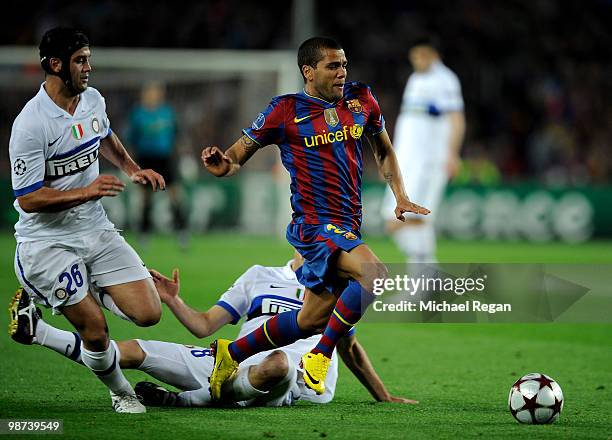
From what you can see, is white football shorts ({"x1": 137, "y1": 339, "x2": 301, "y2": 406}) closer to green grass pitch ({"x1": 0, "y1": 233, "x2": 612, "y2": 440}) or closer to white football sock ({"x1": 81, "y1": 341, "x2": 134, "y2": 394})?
green grass pitch ({"x1": 0, "y1": 233, "x2": 612, "y2": 440})

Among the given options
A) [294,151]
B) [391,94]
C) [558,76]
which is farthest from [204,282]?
[558,76]

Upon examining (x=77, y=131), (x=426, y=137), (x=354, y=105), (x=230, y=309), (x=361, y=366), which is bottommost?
(x=361, y=366)

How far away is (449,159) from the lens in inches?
452

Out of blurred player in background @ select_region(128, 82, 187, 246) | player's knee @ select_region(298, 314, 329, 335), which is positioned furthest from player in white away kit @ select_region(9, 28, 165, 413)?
blurred player in background @ select_region(128, 82, 187, 246)

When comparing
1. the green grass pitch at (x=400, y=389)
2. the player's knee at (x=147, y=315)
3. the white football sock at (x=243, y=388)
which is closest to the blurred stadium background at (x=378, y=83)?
the green grass pitch at (x=400, y=389)

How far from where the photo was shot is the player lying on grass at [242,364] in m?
5.77

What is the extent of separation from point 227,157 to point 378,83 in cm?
1740

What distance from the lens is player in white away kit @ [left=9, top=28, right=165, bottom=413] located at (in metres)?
5.57

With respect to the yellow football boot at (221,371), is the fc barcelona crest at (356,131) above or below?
above

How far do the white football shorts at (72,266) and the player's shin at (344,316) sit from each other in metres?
1.09

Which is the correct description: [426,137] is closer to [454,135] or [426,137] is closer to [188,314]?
[454,135]

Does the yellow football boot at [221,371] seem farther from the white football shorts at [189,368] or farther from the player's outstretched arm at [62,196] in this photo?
the player's outstretched arm at [62,196]

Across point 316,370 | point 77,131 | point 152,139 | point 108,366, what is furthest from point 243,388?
point 152,139

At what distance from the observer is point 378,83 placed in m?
23.0
